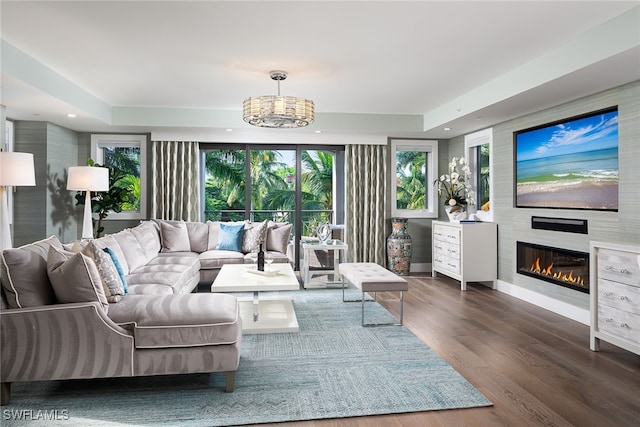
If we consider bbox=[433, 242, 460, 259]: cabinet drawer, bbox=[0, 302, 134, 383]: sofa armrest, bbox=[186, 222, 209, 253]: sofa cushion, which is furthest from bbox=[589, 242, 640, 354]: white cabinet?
bbox=[186, 222, 209, 253]: sofa cushion

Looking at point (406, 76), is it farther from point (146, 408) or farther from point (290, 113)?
point (146, 408)

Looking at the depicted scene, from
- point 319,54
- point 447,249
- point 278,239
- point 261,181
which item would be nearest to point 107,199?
point 261,181

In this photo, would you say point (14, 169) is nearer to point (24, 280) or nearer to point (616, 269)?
point (24, 280)

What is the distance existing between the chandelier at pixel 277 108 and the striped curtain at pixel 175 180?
2.54m

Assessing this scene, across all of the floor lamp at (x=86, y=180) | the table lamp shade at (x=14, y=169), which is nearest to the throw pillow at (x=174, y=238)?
the floor lamp at (x=86, y=180)

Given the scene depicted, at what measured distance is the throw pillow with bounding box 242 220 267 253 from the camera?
234 inches

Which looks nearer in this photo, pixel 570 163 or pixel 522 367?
pixel 522 367

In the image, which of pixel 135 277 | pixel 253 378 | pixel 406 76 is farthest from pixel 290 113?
pixel 253 378

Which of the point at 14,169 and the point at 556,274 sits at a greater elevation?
the point at 14,169

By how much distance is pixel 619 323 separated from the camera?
3.19 m

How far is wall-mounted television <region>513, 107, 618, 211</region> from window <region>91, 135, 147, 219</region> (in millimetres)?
5377

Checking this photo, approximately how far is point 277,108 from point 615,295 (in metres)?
3.26

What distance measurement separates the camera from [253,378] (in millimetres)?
2852

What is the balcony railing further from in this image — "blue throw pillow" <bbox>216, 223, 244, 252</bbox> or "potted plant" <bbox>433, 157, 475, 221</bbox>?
"potted plant" <bbox>433, 157, 475, 221</bbox>
